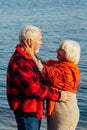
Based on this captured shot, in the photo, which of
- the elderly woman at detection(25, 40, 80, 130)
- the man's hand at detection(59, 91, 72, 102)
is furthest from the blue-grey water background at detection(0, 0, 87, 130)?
the man's hand at detection(59, 91, 72, 102)

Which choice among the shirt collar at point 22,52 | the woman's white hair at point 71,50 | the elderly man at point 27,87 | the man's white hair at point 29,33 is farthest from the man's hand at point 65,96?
the man's white hair at point 29,33

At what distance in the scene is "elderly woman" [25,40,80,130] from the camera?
5.34 m

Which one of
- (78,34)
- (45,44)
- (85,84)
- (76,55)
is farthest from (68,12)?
(76,55)

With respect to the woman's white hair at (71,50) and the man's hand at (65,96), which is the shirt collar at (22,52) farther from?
the man's hand at (65,96)

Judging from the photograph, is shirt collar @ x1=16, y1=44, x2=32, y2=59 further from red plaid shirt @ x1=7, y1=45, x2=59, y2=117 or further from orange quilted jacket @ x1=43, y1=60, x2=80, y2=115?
orange quilted jacket @ x1=43, y1=60, x2=80, y2=115

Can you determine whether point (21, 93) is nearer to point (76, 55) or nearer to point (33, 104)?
point (33, 104)

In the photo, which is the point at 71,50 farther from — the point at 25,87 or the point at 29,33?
the point at 25,87

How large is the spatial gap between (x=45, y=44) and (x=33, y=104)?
17871 mm

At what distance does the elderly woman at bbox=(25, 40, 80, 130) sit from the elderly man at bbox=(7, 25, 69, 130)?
0.29 feet

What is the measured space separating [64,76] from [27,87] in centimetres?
40

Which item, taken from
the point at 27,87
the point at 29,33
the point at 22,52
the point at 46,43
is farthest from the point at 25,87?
the point at 46,43

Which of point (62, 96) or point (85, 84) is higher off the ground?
point (62, 96)

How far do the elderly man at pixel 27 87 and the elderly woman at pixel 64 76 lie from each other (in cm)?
9

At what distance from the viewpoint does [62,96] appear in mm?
5355
